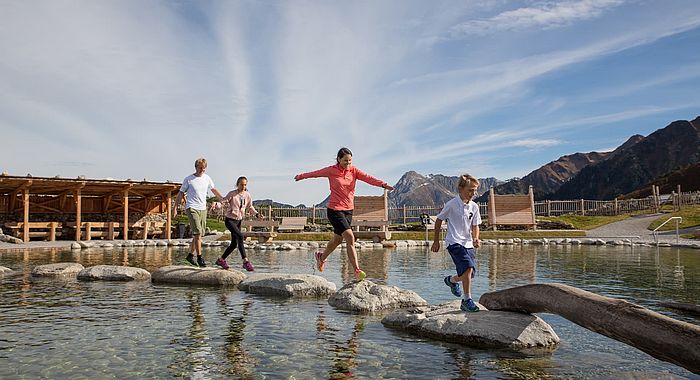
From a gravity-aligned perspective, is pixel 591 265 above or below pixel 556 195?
below

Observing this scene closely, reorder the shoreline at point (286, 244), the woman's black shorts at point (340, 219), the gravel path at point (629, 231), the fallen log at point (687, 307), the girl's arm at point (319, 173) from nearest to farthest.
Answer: the fallen log at point (687, 307) → the woman's black shorts at point (340, 219) → the girl's arm at point (319, 173) → the shoreline at point (286, 244) → the gravel path at point (629, 231)

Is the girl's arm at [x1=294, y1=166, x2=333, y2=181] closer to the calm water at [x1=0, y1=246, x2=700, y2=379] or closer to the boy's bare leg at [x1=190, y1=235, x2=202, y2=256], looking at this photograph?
the calm water at [x1=0, y1=246, x2=700, y2=379]

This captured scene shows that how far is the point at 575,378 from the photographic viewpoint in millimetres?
4715

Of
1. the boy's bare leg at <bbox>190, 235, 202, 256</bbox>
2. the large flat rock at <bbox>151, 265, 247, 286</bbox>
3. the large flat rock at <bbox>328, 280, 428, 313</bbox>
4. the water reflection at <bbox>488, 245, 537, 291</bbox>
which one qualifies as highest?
the boy's bare leg at <bbox>190, 235, 202, 256</bbox>

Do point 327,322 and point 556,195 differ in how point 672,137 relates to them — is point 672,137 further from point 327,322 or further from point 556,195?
point 327,322

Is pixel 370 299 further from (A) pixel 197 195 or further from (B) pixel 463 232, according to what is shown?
(A) pixel 197 195

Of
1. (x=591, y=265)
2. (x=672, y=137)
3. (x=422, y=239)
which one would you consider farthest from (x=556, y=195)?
(x=591, y=265)

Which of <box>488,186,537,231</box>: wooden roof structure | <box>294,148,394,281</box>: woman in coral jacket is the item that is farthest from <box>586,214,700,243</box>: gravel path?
<box>294,148,394,281</box>: woman in coral jacket

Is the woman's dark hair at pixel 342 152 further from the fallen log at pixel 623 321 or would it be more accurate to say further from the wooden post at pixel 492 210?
the wooden post at pixel 492 210

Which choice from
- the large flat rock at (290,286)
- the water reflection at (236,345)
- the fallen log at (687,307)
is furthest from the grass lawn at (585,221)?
the water reflection at (236,345)

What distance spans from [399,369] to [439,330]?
1463mm

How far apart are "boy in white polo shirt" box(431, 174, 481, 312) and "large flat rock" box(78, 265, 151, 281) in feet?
24.9

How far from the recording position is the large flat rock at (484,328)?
588 centimetres

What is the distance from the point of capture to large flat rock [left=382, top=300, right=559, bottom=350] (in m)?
5.88
